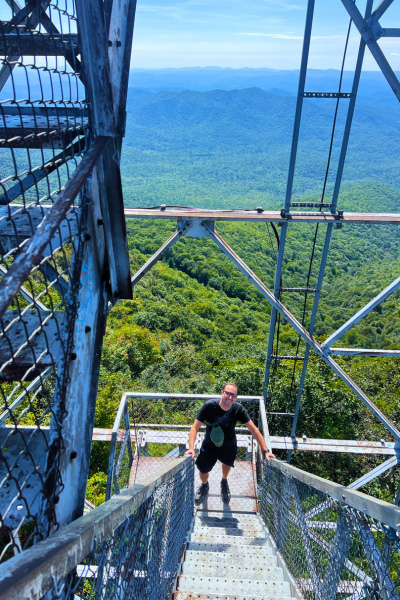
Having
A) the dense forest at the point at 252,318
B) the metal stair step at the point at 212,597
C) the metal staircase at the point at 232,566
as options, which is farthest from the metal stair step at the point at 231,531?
the dense forest at the point at 252,318

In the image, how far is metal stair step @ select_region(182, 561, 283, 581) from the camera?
3.40 metres

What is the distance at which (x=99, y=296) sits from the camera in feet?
5.98

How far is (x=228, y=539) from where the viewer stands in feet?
14.2

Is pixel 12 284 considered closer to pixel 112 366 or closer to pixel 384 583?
pixel 384 583

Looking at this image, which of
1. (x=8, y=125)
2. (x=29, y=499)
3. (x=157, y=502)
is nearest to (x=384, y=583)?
(x=157, y=502)

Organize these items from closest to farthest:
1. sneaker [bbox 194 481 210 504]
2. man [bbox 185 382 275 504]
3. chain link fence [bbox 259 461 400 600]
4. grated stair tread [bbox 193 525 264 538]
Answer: chain link fence [bbox 259 461 400 600] → man [bbox 185 382 275 504] → grated stair tread [bbox 193 525 264 538] → sneaker [bbox 194 481 210 504]

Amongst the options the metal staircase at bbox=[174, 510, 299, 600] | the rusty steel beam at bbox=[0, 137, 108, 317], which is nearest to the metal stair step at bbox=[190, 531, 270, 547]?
the metal staircase at bbox=[174, 510, 299, 600]

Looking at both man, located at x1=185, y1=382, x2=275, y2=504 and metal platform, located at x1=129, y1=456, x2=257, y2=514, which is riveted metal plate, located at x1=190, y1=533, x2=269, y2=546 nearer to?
man, located at x1=185, y1=382, x2=275, y2=504

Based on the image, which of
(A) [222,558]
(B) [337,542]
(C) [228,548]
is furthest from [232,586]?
(B) [337,542]

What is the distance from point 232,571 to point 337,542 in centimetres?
165

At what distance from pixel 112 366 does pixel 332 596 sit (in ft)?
49.2

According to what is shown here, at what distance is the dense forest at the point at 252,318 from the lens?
1151cm

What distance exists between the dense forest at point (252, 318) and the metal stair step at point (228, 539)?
245 cm

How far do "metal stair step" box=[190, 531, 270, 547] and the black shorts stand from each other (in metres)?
0.70
